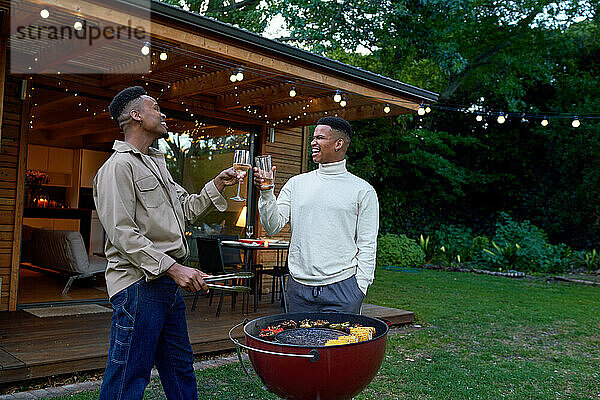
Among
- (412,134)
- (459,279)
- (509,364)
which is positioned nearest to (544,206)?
(412,134)

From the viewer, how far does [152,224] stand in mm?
2273

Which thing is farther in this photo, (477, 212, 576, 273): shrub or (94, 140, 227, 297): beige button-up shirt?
(477, 212, 576, 273): shrub

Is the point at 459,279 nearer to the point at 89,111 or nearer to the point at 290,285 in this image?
the point at 89,111

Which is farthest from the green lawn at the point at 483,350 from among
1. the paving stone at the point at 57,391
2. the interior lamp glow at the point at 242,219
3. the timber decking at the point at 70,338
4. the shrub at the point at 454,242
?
the shrub at the point at 454,242

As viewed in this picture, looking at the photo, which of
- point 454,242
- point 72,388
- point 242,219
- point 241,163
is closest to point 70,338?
point 72,388

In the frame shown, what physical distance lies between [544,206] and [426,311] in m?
9.06

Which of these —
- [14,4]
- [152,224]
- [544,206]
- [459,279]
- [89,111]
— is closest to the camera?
[152,224]

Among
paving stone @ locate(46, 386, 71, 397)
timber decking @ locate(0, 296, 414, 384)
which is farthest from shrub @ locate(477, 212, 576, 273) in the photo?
paving stone @ locate(46, 386, 71, 397)

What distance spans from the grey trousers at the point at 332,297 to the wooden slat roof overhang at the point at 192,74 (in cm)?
269

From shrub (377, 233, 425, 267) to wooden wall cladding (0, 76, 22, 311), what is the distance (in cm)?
890

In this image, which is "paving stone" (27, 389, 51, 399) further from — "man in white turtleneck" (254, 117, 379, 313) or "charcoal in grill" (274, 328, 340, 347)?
"charcoal in grill" (274, 328, 340, 347)

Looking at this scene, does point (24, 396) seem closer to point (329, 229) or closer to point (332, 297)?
point (332, 297)

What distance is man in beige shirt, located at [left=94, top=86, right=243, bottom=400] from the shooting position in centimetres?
216

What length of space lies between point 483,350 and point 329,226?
3.28 m
